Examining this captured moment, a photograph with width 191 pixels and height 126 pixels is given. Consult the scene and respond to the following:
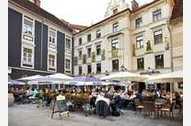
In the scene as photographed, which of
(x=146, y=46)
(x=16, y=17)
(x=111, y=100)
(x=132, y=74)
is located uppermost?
(x=16, y=17)

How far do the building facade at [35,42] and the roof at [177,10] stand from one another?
4.19 feet

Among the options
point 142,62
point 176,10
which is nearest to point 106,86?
point 142,62

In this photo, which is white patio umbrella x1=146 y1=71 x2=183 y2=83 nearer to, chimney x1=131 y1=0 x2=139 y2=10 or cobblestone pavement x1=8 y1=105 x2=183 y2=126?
cobblestone pavement x1=8 y1=105 x2=183 y2=126

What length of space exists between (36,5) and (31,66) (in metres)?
0.79

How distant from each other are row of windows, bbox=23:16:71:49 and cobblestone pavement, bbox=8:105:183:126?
81 cm

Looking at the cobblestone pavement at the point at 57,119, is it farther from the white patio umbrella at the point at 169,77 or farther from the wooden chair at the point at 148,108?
the white patio umbrella at the point at 169,77

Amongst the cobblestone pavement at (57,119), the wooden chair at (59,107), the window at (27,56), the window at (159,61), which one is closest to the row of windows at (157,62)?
the window at (159,61)

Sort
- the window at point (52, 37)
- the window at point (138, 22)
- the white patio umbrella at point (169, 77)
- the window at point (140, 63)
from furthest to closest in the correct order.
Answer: the window at point (52, 37)
the window at point (138, 22)
the window at point (140, 63)
the white patio umbrella at point (169, 77)

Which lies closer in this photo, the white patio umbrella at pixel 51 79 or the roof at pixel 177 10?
the roof at pixel 177 10

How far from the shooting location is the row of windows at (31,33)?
141 inches

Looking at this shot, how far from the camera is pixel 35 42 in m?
3.62

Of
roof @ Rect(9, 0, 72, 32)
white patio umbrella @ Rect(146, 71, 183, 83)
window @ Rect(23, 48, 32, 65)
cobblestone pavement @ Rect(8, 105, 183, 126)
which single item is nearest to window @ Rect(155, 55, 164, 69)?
white patio umbrella @ Rect(146, 71, 183, 83)
